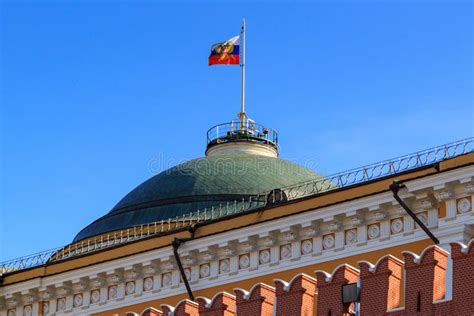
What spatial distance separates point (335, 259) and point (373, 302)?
7245mm

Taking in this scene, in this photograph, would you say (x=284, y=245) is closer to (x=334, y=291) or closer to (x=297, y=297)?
(x=297, y=297)

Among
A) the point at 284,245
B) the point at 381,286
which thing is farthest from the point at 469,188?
the point at 381,286

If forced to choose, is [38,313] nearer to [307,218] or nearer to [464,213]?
[307,218]

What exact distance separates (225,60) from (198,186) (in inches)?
275

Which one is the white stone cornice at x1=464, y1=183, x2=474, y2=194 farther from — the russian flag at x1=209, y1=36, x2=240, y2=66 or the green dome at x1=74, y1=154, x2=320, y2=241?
the russian flag at x1=209, y1=36, x2=240, y2=66

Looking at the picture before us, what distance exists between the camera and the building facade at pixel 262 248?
30750mm

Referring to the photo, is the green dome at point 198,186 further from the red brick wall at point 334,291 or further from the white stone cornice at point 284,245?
the red brick wall at point 334,291

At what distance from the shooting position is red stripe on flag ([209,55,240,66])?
52.1 meters

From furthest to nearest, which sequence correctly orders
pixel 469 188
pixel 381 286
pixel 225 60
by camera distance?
pixel 225 60
pixel 469 188
pixel 381 286

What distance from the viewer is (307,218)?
38.2 metres

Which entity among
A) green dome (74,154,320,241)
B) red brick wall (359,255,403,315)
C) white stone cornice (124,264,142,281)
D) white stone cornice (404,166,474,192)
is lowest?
red brick wall (359,255,403,315)

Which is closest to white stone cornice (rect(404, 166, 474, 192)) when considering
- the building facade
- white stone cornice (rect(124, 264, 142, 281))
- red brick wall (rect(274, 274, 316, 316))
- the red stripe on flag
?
the building facade

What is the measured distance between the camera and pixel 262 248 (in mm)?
39375

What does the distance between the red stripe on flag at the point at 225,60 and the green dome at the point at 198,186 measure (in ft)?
14.1
